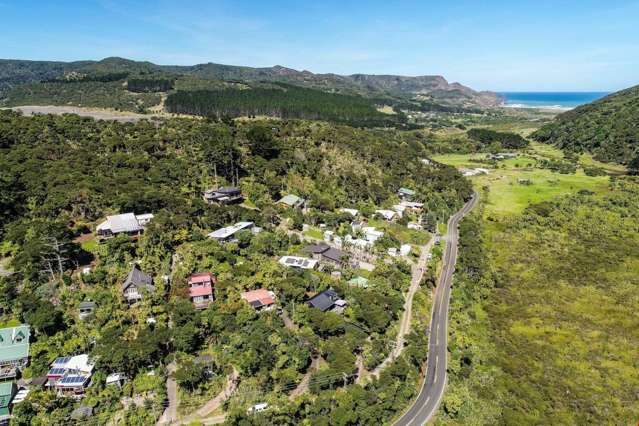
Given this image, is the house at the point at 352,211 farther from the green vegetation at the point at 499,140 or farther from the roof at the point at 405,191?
the green vegetation at the point at 499,140

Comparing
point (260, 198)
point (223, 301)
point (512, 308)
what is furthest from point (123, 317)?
point (512, 308)

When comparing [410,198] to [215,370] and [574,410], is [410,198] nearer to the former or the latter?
[574,410]

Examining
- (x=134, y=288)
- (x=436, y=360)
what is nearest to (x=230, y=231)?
(x=134, y=288)

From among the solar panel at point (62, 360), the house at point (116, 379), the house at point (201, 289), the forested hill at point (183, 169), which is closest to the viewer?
the house at point (116, 379)

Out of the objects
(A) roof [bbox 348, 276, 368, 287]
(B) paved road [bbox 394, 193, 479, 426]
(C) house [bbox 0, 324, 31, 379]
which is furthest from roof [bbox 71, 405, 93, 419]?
(A) roof [bbox 348, 276, 368, 287]

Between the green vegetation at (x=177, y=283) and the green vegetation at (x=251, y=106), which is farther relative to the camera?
the green vegetation at (x=251, y=106)

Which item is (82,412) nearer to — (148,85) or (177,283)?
(177,283)

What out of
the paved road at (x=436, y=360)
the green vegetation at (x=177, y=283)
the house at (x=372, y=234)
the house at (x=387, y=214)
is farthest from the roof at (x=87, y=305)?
the house at (x=387, y=214)
